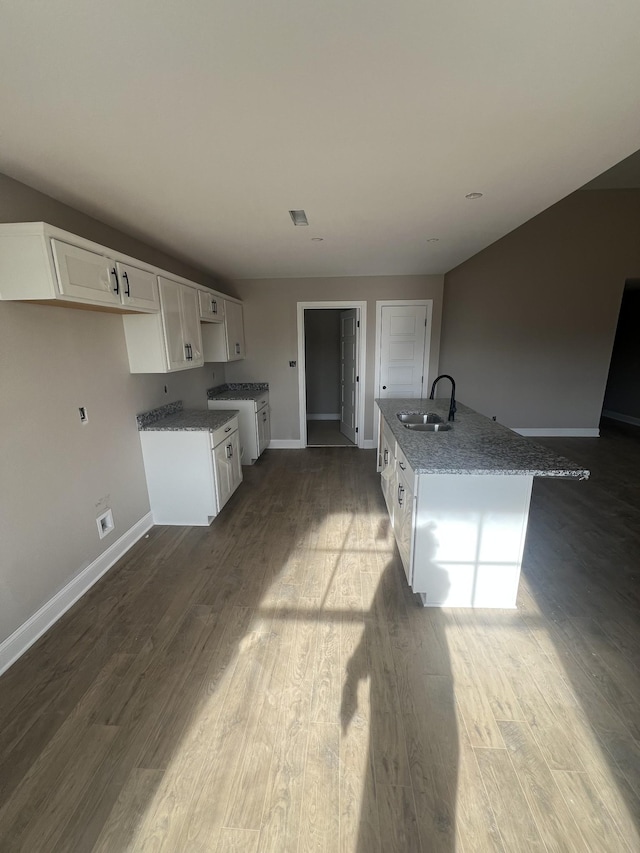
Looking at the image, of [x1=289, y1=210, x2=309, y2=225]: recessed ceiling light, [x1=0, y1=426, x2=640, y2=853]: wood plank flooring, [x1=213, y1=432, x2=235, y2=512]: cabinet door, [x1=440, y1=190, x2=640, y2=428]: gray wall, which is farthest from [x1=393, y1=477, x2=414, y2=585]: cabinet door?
[x1=440, y1=190, x2=640, y2=428]: gray wall

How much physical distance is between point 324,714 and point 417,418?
89.1 inches

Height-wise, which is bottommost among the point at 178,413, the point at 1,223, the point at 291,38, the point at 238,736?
the point at 238,736

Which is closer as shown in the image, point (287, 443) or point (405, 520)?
point (405, 520)

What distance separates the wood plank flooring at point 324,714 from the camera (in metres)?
1.14

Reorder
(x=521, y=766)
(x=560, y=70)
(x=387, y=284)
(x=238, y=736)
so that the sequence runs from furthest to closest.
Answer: (x=387, y=284)
(x=238, y=736)
(x=521, y=766)
(x=560, y=70)

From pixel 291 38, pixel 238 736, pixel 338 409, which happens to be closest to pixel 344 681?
pixel 238 736

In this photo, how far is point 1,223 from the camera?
1674mm

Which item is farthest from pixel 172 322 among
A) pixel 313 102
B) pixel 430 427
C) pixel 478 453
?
pixel 478 453

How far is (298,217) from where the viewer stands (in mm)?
2438

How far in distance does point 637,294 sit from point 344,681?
7.96m

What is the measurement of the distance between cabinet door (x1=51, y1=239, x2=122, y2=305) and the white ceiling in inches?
14.5

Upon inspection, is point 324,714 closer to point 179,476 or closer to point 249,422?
point 179,476

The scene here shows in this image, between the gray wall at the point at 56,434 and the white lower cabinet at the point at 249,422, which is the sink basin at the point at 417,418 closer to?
the white lower cabinet at the point at 249,422

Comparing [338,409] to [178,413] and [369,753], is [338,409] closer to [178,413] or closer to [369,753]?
[178,413]
